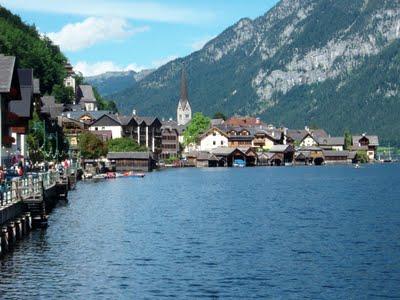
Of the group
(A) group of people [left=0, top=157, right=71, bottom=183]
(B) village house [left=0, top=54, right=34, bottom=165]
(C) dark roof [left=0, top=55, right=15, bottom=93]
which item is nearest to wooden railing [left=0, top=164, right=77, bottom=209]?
(A) group of people [left=0, top=157, right=71, bottom=183]

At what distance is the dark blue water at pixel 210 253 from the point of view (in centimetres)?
4341

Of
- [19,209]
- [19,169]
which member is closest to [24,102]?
[19,169]

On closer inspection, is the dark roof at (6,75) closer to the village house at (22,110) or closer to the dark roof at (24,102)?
the village house at (22,110)

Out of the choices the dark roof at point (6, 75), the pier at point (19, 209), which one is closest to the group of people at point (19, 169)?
the pier at point (19, 209)

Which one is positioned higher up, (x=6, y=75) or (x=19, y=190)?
(x=6, y=75)

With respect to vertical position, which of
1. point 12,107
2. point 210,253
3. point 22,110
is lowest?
point 210,253

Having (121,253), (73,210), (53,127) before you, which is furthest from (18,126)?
(53,127)

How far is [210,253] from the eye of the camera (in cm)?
5503

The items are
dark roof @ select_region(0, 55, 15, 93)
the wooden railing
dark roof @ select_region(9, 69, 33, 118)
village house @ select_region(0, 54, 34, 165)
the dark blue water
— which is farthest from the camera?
dark roof @ select_region(9, 69, 33, 118)

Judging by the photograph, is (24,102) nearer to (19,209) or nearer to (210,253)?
(19,209)

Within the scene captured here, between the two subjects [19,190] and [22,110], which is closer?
[19,190]

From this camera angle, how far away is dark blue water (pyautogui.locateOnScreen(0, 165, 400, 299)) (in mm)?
43406

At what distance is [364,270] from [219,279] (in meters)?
8.44

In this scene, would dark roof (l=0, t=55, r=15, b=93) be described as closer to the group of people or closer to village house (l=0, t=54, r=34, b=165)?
village house (l=0, t=54, r=34, b=165)
